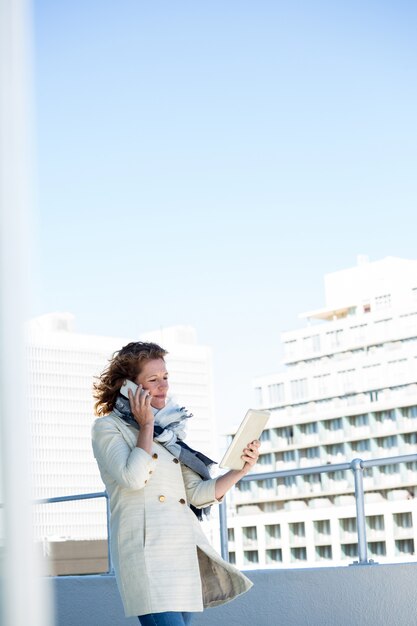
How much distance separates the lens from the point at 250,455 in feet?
12.0

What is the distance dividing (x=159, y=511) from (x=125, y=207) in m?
142

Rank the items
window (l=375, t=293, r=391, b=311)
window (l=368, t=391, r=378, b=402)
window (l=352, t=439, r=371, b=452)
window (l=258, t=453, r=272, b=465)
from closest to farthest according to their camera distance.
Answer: window (l=368, t=391, r=378, b=402)
window (l=352, t=439, r=371, b=452)
window (l=375, t=293, r=391, b=311)
window (l=258, t=453, r=272, b=465)

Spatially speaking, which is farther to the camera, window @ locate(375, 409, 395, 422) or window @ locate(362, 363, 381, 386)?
window @ locate(362, 363, 381, 386)

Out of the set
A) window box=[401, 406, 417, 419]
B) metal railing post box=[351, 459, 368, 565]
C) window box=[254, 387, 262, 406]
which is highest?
window box=[254, 387, 262, 406]

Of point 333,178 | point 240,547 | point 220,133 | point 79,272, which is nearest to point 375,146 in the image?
point 333,178

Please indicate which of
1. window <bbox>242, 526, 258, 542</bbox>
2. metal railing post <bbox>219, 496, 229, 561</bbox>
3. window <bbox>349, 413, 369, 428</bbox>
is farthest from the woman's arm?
window <bbox>242, 526, 258, 542</bbox>

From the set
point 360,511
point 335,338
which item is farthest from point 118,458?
point 335,338

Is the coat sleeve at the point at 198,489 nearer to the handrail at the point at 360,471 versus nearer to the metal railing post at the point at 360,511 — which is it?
the handrail at the point at 360,471

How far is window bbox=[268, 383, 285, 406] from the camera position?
429ft

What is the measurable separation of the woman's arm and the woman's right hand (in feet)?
1.08

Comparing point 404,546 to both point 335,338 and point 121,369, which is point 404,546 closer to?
point 335,338

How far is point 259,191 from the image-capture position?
145375 mm

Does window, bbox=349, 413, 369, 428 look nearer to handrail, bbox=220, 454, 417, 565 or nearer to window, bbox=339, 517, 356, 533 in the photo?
window, bbox=339, 517, 356, 533

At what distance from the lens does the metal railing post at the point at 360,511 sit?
19.3 ft
